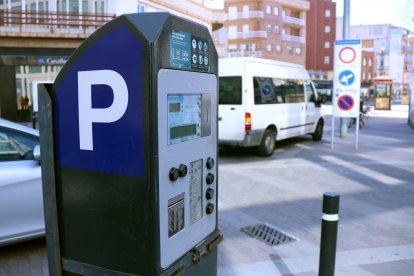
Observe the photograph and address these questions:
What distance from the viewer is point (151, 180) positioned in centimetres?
192

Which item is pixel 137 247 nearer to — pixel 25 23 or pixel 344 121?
pixel 344 121

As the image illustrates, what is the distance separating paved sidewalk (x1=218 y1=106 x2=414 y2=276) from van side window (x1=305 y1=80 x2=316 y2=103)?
192 cm

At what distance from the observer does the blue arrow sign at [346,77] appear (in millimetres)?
11984

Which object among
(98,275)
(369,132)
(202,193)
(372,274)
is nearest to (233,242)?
(372,274)

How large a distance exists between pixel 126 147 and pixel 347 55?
1124 cm

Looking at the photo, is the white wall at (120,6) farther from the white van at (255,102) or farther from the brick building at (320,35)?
the brick building at (320,35)

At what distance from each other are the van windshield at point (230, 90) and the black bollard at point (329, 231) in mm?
7164

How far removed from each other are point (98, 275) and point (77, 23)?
66.9 ft

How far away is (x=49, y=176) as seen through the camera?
215 centimetres

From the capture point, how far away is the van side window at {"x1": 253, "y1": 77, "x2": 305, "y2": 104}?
1002 centimetres

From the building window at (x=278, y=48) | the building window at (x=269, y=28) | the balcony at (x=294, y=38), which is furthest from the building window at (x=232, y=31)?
the balcony at (x=294, y=38)

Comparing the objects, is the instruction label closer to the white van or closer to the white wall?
the white van

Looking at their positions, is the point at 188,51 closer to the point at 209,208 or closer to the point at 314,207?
the point at 209,208

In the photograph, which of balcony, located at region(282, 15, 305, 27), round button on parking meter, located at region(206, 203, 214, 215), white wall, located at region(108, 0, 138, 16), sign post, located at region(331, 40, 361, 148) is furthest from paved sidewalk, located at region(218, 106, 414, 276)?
balcony, located at region(282, 15, 305, 27)
